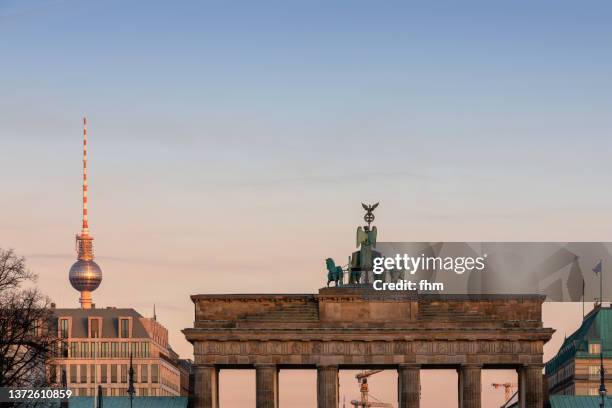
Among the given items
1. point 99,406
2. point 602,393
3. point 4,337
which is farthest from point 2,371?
point 602,393

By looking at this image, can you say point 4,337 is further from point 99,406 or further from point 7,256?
point 99,406

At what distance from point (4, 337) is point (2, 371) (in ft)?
7.76

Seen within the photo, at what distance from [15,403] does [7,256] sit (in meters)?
10.2

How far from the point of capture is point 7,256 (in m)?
176

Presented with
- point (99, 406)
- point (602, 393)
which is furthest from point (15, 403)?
point (602, 393)

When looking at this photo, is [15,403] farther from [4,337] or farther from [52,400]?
[52,400]

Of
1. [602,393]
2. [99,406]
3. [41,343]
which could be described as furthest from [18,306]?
[602,393]

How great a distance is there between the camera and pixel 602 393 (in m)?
190

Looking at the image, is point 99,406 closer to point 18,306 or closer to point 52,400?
point 52,400

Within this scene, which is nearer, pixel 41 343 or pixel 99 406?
pixel 41 343

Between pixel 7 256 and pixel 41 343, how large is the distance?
6.37 meters

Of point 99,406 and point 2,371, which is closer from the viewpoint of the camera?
point 2,371

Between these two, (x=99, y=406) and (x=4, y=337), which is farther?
(x=99, y=406)

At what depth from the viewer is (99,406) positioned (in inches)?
7795
